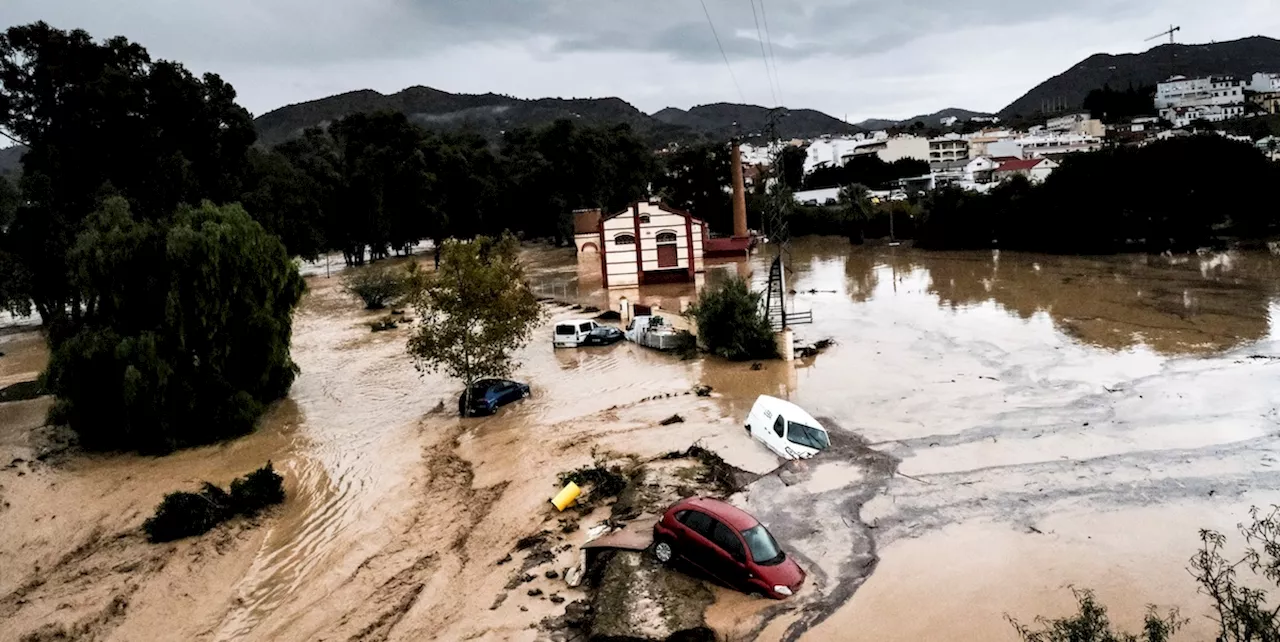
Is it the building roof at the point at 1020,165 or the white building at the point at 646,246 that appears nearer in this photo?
the white building at the point at 646,246

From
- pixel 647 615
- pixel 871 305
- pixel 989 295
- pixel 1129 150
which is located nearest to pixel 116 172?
pixel 871 305

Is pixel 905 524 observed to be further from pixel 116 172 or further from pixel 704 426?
pixel 116 172

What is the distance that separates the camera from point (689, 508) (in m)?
12.0

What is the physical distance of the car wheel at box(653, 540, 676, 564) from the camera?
39.1ft

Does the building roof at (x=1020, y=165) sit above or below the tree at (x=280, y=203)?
above

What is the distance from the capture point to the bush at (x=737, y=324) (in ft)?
93.4

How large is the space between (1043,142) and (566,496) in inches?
5942

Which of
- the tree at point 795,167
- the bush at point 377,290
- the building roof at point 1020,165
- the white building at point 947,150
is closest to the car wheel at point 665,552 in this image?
the bush at point 377,290

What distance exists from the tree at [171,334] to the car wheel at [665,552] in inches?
646

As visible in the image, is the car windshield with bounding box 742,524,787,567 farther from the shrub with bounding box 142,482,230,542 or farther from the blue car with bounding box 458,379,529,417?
the blue car with bounding box 458,379,529,417

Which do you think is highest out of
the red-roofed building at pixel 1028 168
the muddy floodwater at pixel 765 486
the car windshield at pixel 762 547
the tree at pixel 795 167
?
the tree at pixel 795 167

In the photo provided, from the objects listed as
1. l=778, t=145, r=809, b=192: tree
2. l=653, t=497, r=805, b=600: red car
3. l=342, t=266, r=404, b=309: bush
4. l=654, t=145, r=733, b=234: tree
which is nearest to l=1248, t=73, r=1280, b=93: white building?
l=778, t=145, r=809, b=192: tree

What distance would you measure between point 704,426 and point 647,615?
10.4 metres

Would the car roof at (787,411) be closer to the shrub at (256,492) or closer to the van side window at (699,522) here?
the van side window at (699,522)
